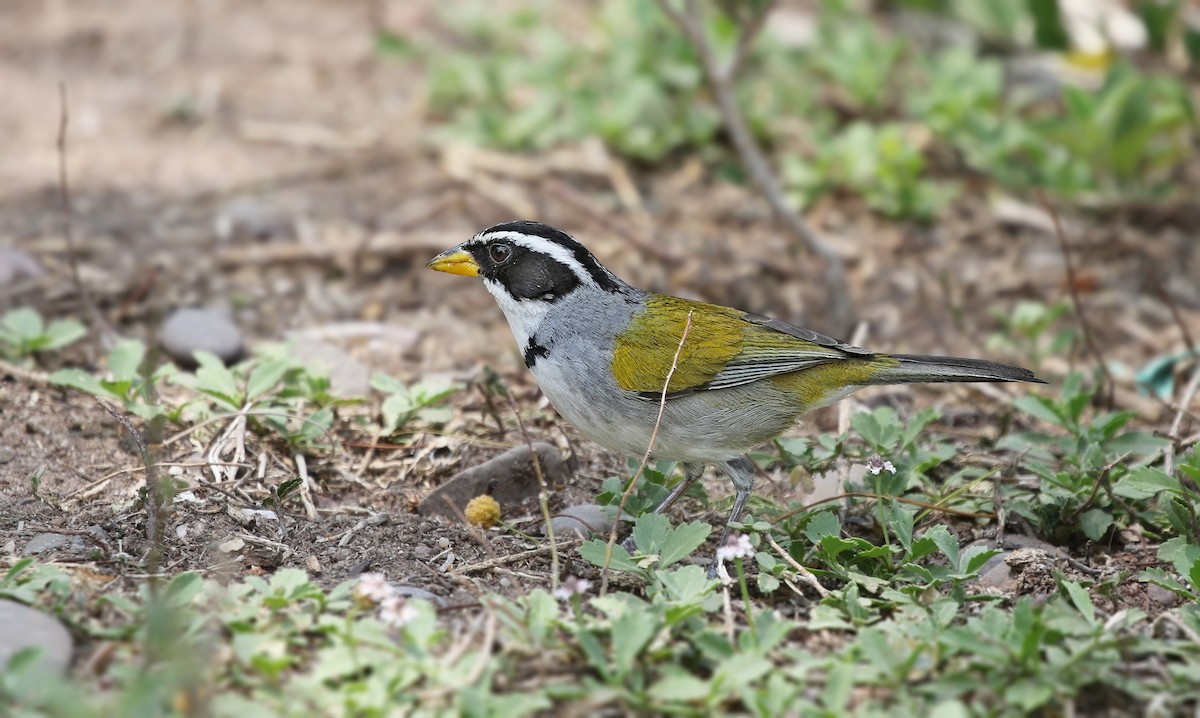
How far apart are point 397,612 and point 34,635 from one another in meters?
1.04

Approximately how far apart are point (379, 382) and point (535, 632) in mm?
2210

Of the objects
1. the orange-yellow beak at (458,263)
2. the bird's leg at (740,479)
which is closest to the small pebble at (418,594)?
the bird's leg at (740,479)

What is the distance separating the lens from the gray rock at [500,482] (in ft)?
17.5

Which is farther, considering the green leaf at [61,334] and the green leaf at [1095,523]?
the green leaf at [61,334]

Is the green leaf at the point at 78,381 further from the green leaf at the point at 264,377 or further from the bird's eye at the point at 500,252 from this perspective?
the bird's eye at the point at 500,252

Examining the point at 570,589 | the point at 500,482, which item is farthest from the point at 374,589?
the point at 500,482

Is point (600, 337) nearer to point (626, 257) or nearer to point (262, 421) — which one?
point (262, 421)

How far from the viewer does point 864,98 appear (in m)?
9.41

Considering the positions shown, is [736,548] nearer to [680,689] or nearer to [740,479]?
[680,689]

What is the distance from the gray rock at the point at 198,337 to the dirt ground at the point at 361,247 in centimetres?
26

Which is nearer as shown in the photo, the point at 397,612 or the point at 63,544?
the point at 397,612

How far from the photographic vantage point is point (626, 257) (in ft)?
27.0

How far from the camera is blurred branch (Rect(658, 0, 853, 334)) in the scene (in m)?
7.75

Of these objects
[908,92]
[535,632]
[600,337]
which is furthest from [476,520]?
[908,92]
